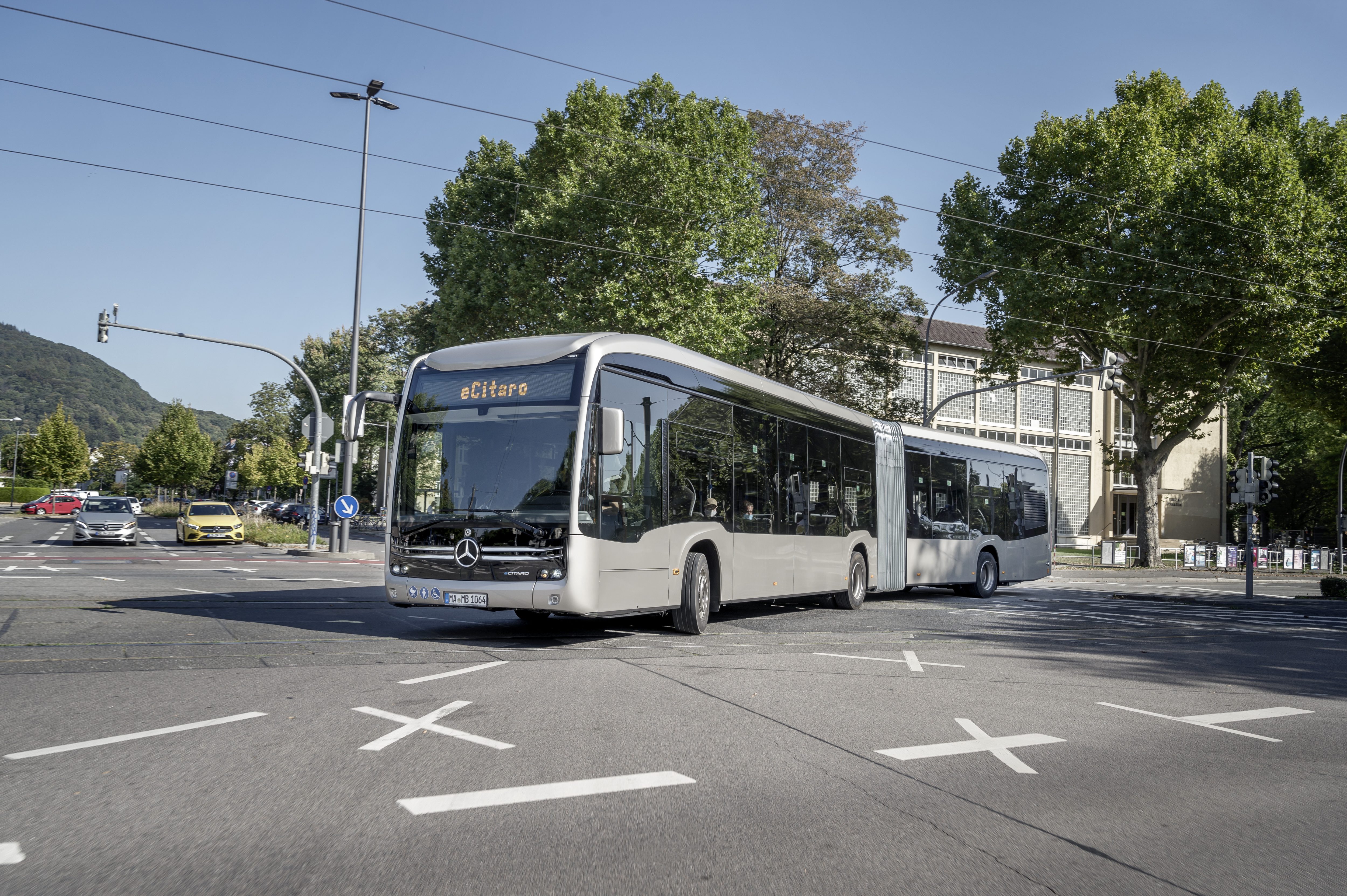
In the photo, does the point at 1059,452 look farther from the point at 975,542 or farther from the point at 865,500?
the point at 865,500

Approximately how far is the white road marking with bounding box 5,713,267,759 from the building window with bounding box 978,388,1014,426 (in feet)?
194

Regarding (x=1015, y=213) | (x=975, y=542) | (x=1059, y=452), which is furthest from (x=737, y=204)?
(x=1059, y=452)

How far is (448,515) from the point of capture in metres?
10.2

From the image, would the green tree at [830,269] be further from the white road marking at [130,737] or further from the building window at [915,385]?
the white road marking at [130,737]

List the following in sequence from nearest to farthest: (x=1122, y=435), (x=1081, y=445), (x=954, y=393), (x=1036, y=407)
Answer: (x=954, y=393) → (x=1036, y=407) → (x=1081, y=445) → (x=1122, y=435)

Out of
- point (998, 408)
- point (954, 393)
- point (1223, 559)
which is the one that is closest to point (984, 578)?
point (1223, 559)

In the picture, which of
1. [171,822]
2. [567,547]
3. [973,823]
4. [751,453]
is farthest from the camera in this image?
[751,453]

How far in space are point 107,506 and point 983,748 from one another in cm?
3298

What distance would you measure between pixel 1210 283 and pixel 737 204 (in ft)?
53.3

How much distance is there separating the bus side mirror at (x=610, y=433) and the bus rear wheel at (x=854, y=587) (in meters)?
7.07

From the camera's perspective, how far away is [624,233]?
1187 inches

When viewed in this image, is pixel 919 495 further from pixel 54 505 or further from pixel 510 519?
pixel 54 505

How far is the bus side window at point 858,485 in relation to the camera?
16000mm

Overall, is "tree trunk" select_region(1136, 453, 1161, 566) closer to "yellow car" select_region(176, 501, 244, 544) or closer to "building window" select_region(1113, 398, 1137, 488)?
"building window" select_region(1113, 398, 1137, 488)
